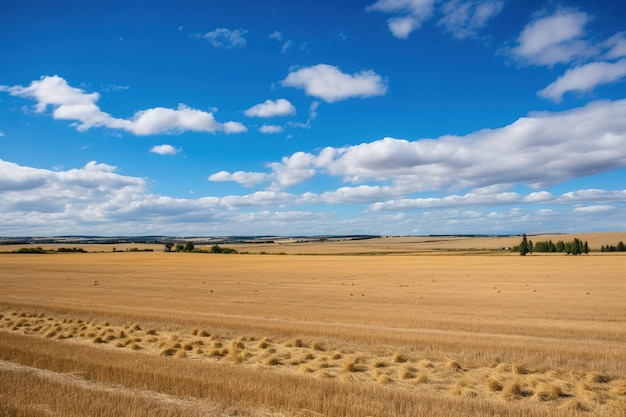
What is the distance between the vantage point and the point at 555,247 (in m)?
156

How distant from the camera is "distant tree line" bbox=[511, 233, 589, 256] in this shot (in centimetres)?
13800

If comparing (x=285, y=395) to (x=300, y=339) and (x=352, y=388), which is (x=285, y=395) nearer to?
(x=352, y=388)

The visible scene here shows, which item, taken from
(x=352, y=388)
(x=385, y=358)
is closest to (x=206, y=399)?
(x=352, y=388)

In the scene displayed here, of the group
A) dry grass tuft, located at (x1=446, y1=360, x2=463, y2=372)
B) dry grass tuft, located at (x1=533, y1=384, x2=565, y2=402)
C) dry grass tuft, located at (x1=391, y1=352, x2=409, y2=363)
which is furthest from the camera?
dry grass tuft, located at (x1=391, y1=352, x2=409, y2=363)

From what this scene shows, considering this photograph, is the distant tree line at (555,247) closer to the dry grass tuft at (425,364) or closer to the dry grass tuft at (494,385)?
the dry grass tuft at (425,364)

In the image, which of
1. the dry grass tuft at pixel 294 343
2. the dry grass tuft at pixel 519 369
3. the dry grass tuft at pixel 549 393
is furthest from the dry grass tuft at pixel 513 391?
the dry grass tuft at pixel 294 343

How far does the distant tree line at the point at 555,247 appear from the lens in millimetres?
138000

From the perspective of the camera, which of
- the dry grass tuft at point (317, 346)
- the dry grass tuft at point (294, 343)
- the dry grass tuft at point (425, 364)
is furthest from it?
the dry grass tuft at point (294, 343)

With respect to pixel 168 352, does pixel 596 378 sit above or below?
above

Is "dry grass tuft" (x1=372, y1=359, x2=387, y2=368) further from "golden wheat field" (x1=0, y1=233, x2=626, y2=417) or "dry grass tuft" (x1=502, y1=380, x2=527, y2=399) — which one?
"dry grass tuft" (x1=502, y1=380, x2=527, y2=399)

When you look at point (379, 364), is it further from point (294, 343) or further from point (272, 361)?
point (294, 343)

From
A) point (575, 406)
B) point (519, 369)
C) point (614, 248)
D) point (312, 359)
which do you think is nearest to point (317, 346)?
point (312, 359)

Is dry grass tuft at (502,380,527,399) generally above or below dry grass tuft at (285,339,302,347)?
above

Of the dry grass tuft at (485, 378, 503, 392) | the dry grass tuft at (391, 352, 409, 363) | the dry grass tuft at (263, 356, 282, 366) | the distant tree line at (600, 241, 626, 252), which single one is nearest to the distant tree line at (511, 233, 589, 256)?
the distant tree line at (600, 241, 626, 252)
